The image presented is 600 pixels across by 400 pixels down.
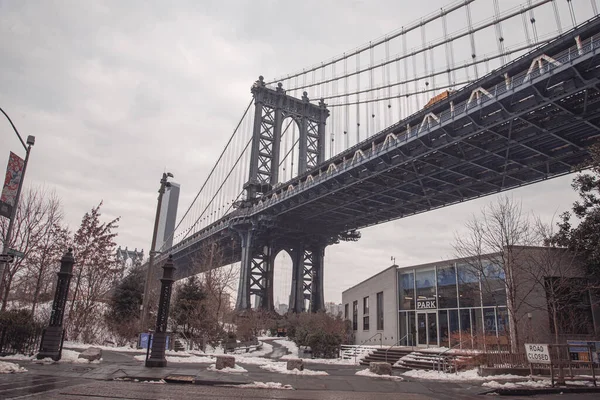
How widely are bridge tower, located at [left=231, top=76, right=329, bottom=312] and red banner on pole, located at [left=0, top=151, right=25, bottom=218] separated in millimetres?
52159

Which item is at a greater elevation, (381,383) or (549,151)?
(549,151)

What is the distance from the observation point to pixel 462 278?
2806 centimetres

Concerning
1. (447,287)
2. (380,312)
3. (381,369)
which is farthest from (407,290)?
(381,369)

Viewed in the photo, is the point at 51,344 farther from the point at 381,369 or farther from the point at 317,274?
the point at 317,274

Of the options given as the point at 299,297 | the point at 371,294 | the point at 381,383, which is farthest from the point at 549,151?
the point at 299,297

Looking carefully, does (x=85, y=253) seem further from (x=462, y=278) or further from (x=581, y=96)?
(x=581, y=96)

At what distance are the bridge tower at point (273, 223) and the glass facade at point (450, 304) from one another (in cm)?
3515

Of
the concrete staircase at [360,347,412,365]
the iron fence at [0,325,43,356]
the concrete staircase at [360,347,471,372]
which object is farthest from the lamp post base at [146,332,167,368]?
the concrete staircase at [360,347,412,365]

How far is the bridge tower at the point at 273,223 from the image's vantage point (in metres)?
67.1

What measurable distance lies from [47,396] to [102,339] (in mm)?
23805

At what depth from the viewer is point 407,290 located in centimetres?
3238

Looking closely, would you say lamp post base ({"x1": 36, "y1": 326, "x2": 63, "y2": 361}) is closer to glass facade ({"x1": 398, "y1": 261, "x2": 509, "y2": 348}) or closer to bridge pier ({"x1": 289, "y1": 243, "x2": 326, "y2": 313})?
glass facade ({"x1": 398, "y1": 261, "x2": 509, "y2": 348})

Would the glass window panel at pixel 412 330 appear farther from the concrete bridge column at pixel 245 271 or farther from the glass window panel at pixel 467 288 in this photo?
the concrete bridge column at pixel 245 271

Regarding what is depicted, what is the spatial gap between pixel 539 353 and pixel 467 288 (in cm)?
1239
